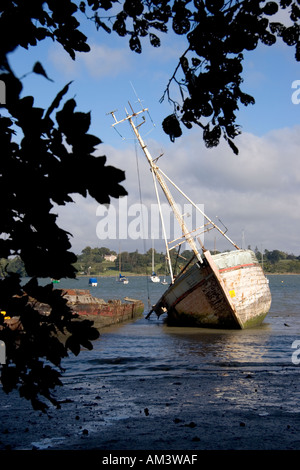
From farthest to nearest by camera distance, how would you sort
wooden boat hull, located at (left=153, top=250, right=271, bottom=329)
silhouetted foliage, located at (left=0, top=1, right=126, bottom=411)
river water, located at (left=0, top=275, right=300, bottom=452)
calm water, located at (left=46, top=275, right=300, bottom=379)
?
wooden boat hull, located at (left=153, top=250, right=271, bottom=329), calm water, located at (left=46, top=275, right=300, bottom=379), river water, located at (left=0, top=275, right=300, bottom=452), silhouetted foliage, located at (left=0, top=1, right=126, bottom=411)

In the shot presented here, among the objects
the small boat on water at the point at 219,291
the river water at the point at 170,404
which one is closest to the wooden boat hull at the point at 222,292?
the small boat on water at the point at 219,291

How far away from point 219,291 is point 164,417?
15649mm

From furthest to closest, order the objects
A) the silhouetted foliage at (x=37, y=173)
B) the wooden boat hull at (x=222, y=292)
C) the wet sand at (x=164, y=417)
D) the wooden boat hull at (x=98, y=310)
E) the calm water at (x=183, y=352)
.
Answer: the wooden boat hull at (x=98, y=310) < the wooden boat hull at (x=222, y=292) < the calm water at (x=183, y=352) < the wet sand at (x=164, y=417) < the silhouetted foliage at (x=37, y=173)

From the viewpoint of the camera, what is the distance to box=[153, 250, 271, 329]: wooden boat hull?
23203 millimetres

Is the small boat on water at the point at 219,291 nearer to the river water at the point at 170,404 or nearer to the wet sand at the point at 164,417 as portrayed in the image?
the river water at the point at 170,404

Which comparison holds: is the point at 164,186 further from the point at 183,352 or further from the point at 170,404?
the point at 170,404

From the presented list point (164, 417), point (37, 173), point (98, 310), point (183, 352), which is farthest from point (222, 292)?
point (37, 173)

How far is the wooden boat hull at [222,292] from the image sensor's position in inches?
914

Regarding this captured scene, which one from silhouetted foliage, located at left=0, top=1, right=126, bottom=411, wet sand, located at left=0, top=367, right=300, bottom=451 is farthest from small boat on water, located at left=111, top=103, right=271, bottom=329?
silhouetted foliage, located at left=0, top=1, right=126, bottom=411

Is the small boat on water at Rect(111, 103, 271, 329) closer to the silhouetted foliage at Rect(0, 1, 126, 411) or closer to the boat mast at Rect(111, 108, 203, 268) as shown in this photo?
the boat mast at Rect(111, 108, 203, 268)

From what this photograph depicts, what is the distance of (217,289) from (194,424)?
16192 millimetres

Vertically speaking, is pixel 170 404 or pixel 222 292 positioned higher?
pixel 222 292

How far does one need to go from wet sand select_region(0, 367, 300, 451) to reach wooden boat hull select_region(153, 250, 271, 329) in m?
11.6

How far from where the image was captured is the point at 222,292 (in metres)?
23.0
